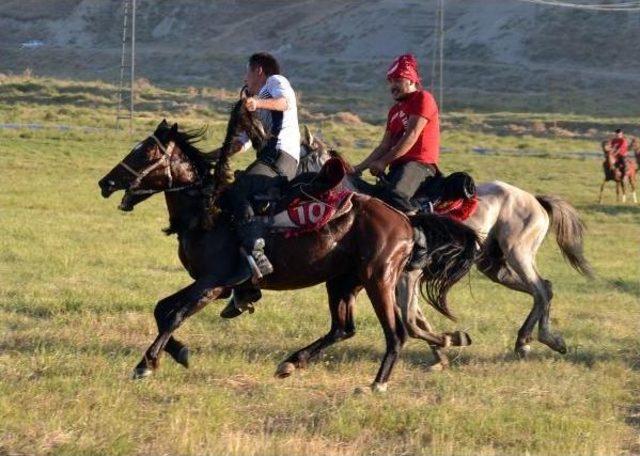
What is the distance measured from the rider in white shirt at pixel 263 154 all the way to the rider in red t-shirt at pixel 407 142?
2.70 feet

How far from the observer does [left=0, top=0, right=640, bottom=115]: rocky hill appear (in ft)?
252

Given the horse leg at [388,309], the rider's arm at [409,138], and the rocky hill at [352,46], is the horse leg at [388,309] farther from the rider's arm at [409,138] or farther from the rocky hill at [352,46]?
the rocky hill at [352,46]

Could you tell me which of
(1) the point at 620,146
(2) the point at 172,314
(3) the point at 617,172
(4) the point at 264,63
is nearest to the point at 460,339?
(2) the point at 172,314

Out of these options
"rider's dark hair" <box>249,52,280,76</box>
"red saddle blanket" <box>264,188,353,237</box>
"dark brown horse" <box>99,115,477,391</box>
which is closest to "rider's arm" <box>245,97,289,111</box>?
"dark brown horse" <box>99,115,477,391</box>

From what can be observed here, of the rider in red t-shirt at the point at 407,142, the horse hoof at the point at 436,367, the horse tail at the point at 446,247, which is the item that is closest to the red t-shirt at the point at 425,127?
the rider in red t-shirt at the point at 407,142

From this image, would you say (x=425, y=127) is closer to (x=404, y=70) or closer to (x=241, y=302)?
(x=404, y=70)

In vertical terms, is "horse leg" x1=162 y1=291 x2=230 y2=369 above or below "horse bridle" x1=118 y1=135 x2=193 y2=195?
below

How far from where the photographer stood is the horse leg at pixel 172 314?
9023 mm

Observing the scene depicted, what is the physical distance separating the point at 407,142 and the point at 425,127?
0.78 ft

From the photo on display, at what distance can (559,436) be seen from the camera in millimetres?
7871

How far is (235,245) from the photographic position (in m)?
9.30

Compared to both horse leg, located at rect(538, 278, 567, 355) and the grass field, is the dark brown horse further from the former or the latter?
horse leg, located at rect(538, 278, 567, 355)

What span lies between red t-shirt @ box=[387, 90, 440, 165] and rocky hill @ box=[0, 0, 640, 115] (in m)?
53.5

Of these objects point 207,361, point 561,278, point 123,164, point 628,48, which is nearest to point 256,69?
point 123,164
